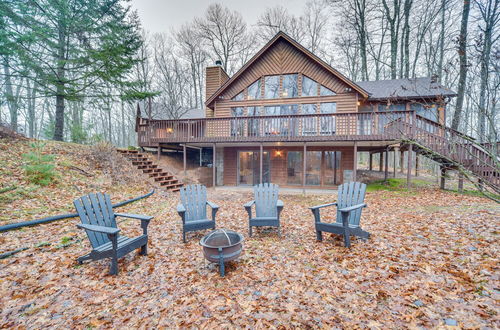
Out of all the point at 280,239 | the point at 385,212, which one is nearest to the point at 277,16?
the point at 385,212

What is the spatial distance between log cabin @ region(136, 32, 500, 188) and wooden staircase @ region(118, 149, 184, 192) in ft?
4.65

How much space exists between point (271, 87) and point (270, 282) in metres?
11.3

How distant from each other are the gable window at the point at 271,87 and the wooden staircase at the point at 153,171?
23.1 ft

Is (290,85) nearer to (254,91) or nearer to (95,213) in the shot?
(254,91)

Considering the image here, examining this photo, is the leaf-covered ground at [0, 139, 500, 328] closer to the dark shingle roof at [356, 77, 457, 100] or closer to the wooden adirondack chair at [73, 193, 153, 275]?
the wooden adirondack chair at [73, 193, 153, 275]

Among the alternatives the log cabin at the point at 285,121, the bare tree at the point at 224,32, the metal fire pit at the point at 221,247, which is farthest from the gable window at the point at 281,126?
the bare tree at the point at 224,32

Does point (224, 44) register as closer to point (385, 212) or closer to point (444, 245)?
point (385, 212)

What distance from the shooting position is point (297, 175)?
486 inches

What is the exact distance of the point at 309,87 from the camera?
11742 mm

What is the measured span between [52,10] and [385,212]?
Answer: 52.6ft

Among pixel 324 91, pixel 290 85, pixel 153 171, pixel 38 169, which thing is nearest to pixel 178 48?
pixel 290 85

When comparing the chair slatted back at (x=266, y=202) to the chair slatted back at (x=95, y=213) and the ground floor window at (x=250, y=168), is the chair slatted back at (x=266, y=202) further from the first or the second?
the ground floor window at (x=250, y=168)

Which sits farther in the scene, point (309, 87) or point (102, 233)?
point (309, 87)

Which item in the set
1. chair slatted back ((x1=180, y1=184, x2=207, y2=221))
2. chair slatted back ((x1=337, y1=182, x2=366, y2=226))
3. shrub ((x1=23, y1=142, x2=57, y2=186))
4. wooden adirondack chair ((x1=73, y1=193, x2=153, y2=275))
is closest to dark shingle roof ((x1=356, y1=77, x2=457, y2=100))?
chair slatted back ((x1=337, y1=182, x2=366, y2=226))
